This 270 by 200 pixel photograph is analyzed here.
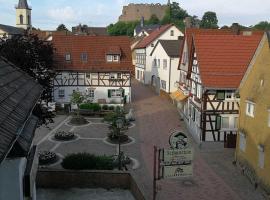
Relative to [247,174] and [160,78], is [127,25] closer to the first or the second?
[160,78]

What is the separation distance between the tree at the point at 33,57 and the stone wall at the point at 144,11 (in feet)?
431

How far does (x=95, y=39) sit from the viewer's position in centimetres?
4309

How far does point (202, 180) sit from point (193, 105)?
9.66 m

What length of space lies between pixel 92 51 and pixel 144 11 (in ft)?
375

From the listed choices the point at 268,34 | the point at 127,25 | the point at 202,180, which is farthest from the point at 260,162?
the point at 127,25

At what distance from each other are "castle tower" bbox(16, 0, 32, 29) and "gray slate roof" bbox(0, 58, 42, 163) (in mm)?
85255

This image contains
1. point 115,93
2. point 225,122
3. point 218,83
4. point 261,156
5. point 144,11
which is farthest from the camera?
point 144,11

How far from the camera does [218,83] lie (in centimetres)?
2519

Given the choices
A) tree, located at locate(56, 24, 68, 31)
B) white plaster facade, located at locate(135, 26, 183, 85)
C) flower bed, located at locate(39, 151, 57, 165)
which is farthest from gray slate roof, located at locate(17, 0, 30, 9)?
flower bed, located at locate(39, 151, 57, 165)

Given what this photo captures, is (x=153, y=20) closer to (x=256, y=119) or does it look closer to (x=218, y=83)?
(x=218, y=83)

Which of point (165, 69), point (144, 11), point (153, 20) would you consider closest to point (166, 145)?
point (165, 69)

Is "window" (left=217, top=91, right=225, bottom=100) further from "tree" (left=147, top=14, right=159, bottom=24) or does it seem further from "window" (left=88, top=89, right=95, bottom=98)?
Answer: "tree" (left=147, top=14, right=159, bottom=24)

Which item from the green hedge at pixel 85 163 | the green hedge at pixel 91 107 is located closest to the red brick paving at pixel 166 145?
the green hedge at pixel 85 163

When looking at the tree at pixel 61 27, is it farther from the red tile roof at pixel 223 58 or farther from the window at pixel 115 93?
the red tile roof at pixel 223 58
